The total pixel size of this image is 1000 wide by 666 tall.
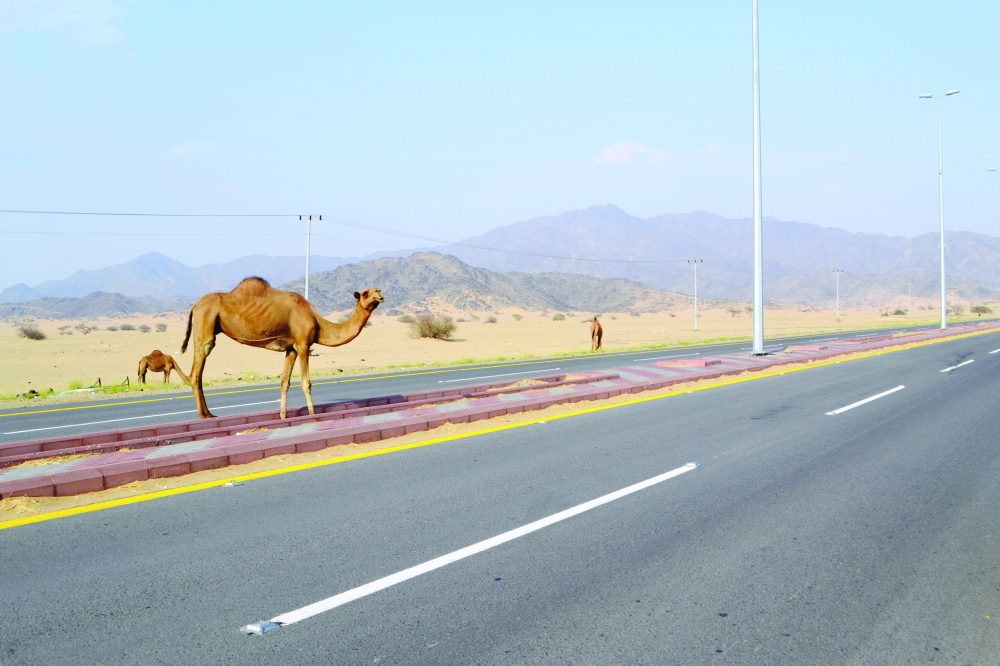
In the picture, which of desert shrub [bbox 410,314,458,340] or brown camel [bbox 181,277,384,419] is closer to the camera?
brown camel [bbox 181,277,384,419]

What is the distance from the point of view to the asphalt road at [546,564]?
384 centimetres

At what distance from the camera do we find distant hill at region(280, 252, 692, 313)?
115875 millimetres

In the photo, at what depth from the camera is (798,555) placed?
17.1 ft

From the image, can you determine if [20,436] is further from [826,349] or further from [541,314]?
[541,314]

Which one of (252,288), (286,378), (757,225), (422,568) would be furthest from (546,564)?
(757,225)

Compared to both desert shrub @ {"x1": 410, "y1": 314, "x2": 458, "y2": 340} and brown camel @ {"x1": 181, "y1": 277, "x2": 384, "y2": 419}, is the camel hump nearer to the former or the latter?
brown camel @ {"x1": 181, "y1": 277, "x2": 384, "y2": 419}

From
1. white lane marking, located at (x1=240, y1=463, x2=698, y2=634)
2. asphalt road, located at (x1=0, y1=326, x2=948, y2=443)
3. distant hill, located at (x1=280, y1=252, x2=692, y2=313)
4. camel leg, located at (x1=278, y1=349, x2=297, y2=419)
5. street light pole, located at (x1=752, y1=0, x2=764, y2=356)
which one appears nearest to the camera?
white lane marking, located at (x1=240, y1=463, x2=698, y2=634)

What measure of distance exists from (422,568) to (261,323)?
6.28 m

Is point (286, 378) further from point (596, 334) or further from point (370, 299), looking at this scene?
point (596, 334)

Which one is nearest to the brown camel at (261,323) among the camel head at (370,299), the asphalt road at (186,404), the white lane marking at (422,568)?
the camel head at (370,299)

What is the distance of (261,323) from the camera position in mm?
10227

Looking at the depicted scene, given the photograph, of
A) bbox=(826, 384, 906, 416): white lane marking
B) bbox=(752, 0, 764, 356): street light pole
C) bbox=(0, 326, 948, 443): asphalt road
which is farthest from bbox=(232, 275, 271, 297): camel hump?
bbox=(752, 0, 764, 356): street light pole

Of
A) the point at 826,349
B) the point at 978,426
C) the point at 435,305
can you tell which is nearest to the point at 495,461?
the point at 978,426

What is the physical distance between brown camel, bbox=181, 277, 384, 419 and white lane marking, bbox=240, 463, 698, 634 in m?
4.88
